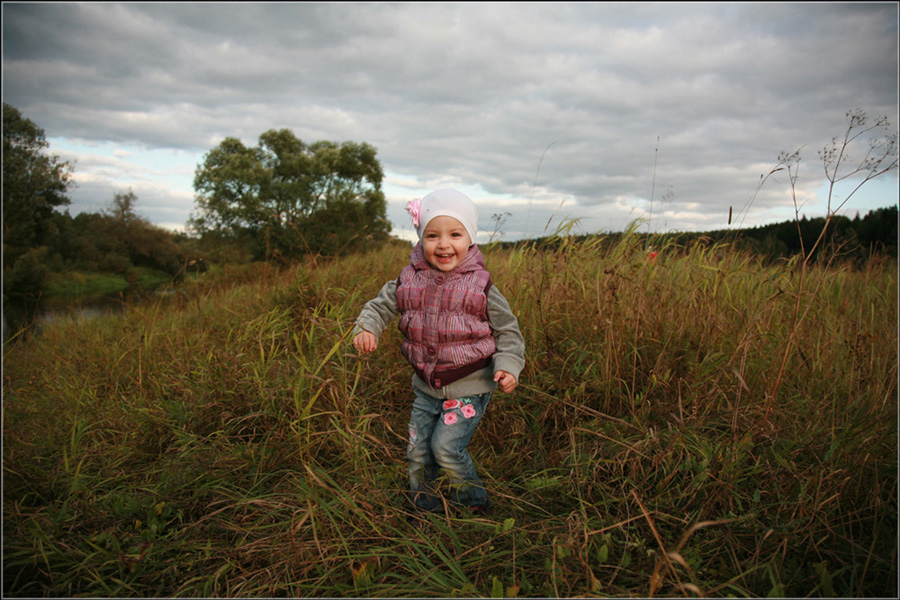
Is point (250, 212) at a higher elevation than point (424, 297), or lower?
higher

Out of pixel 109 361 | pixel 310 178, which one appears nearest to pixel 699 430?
pixel 109 361

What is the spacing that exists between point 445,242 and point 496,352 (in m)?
0.57

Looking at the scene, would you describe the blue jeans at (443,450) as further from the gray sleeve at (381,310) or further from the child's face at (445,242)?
the child's face at (445,242)

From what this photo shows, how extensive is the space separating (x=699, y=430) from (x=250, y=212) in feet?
65.7

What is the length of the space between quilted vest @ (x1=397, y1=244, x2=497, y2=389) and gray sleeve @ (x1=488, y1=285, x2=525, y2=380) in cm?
3

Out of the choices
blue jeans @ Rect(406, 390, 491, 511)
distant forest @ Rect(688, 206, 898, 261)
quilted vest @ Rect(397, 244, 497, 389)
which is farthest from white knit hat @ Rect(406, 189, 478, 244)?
distant forest @ Rect(688, 206, 898, 261)

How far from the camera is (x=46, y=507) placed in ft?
6.72

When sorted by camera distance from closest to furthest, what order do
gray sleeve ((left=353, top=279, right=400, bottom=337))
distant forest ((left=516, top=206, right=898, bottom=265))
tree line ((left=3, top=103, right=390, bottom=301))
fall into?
1. gray sleeve ((left=353, top=279, right=400, bottom=337))
2. distant forest ((left=516, top=206, right=898, bottom=265))
3. tree line ((left=3, top=103, right=390, bottom=301))

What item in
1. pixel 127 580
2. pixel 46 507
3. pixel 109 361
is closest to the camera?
pixel 127 580

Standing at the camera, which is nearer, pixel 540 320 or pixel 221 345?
pixel 540 320

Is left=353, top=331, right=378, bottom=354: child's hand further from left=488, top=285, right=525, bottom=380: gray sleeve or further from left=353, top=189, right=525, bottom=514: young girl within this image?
left=488, top=285, right=525, bottom=380: gray sleeve

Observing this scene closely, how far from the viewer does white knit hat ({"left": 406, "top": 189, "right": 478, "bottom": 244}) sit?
7.05 ft

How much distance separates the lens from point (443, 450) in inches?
84.2

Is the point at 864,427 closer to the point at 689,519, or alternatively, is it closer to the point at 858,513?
the point at 858,513
